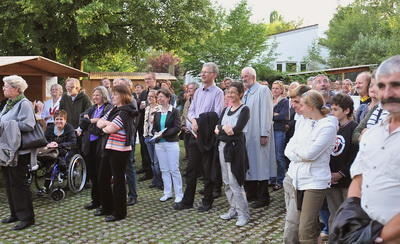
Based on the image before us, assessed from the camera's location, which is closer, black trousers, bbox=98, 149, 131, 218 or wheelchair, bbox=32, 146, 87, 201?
black trousers, bbox=98, 149, 131, 218

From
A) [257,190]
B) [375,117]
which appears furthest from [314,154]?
[257,190]

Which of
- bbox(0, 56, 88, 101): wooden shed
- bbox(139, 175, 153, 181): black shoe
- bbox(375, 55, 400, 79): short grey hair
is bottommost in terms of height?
bbox(139, 175, 153, 181): black shoe

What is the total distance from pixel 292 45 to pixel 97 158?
124 feet

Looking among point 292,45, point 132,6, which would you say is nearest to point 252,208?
point 132,6

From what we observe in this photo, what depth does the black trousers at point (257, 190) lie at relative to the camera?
22.7ft

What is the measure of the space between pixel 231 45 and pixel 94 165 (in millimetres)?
18297

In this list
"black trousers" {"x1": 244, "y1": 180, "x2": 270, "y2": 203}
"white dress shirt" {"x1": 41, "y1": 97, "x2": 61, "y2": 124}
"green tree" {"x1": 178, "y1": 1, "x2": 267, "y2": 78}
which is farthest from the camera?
"green tree" {"x1": 178, "y1": 1, "x2": 267, "y2": 78}

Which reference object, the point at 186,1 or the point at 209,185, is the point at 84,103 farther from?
the point at 186,1

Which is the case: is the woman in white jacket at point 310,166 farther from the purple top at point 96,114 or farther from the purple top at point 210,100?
the purple top at point 96,114

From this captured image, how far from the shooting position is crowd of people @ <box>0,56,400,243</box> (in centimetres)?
229

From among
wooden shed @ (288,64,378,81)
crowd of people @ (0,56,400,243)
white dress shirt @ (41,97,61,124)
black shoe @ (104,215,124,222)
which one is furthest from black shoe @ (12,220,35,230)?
wooden shed @ (288,64,378,81)

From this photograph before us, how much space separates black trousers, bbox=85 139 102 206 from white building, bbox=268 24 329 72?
34880 mm

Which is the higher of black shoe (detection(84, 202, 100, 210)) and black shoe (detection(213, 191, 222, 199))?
black shoe (detection(84, 202, 100, 210))

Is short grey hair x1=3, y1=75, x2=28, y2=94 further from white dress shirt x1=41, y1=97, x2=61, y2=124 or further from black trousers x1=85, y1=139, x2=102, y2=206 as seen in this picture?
white dress shirt x1=41, y1=97, x2=61, y2=124
